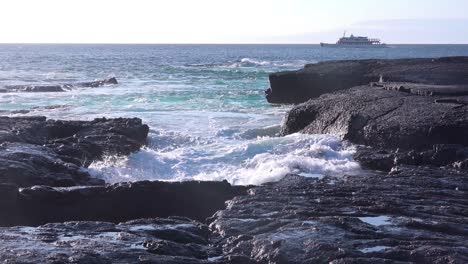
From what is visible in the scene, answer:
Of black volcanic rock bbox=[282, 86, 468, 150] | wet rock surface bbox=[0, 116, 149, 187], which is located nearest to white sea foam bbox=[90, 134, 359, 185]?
wet rock surface bbox=[0, 116, 149, 187]

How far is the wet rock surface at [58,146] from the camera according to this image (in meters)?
10.3

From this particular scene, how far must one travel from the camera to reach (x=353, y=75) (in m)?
25.0

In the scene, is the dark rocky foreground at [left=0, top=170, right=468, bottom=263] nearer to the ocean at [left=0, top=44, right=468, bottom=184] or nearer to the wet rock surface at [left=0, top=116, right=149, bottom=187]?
the wet rock surface at [left=0, top=116, right=149, bottom=187]

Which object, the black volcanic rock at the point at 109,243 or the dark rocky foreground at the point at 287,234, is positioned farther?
the dark rocky foreground at the point at 287,234

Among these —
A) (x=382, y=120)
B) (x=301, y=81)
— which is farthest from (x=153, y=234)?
(x=301, y=81)

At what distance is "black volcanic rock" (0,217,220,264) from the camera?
6.17 meters

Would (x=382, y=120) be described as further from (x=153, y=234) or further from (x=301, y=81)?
(x=301, y=81)

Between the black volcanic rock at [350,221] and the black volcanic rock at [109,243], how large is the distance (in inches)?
14.3

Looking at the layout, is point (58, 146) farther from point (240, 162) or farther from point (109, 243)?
point (109, 243)

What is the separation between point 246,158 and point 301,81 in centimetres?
1226

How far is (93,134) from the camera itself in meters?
14.7

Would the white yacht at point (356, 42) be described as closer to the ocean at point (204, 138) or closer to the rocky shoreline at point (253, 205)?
the ocean at point (204, 138)

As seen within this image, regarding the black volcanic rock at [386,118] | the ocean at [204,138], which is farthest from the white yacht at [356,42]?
the black volcanic rock at [386,118]

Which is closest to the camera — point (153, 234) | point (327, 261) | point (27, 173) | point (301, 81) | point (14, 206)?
point (327, 261)
